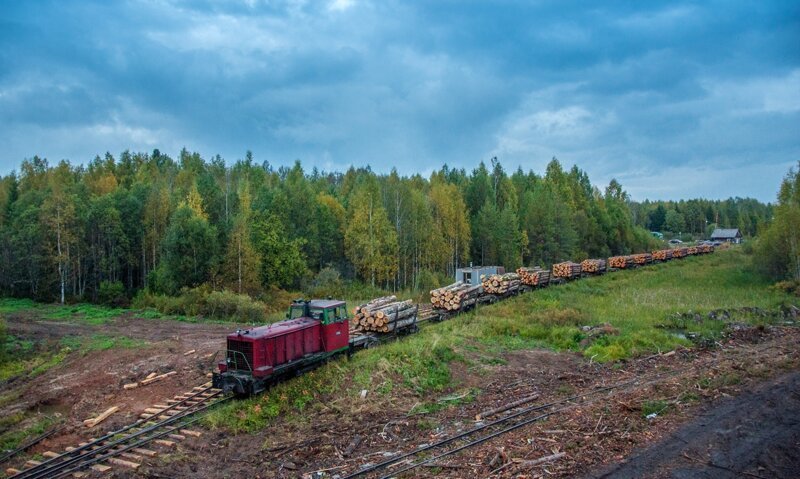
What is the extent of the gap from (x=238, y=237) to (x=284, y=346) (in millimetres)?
23510

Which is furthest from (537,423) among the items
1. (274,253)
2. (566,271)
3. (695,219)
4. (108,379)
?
(695,219)

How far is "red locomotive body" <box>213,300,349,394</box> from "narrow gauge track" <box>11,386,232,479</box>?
1086 millimetres

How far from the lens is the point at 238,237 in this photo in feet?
125

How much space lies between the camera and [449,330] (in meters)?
25.4

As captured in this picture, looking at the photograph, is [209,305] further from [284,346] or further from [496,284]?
[496,284]

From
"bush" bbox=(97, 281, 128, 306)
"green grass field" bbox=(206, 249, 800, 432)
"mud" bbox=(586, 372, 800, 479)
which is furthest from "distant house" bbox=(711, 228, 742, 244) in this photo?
"bush" bbox=(97, 281, 128, 306)

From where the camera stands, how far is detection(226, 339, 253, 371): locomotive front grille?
51.5ft

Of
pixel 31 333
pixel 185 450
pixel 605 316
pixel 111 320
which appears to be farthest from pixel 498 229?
pixel 185 450

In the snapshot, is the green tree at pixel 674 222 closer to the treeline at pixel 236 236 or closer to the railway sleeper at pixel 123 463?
the treeline at pixel 236 236

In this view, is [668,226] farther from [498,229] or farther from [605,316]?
[605,316]

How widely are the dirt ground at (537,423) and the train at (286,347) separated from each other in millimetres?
1927

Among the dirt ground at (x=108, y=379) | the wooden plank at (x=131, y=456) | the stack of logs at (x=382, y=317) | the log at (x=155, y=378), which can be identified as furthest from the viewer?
the stack of logs at (x=382, y=317)

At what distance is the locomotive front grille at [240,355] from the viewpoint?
15703mm

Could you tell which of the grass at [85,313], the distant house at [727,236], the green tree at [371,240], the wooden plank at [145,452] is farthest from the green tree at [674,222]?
the wooden plank at [145,452]
